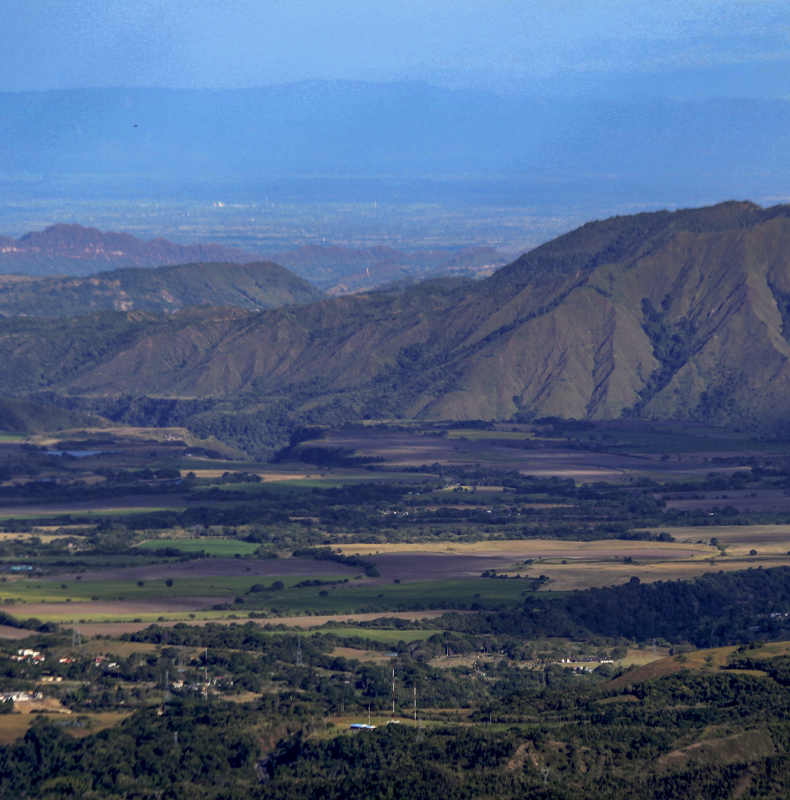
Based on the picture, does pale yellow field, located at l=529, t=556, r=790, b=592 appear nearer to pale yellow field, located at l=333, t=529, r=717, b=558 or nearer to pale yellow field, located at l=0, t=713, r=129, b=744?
pale yellow field, located at l=333, t=529, r=717, b=558

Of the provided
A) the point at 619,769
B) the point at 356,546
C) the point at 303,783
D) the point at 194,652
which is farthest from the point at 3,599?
the point at 619,769

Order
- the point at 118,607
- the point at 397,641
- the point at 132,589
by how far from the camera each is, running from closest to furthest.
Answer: the point at 397,641
the point at 118,607
the point at 132,589

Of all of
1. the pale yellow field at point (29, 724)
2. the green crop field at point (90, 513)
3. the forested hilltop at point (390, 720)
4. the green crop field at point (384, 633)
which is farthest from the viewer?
the green crop field at point (90, 513)

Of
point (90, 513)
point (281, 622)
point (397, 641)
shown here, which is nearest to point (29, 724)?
point (397, 641)

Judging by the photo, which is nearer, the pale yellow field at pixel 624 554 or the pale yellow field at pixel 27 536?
the pale yellow field at pixel 624 554

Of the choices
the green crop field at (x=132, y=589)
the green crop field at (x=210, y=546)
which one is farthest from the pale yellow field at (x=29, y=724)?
the green crop field at (x=210, y=546)

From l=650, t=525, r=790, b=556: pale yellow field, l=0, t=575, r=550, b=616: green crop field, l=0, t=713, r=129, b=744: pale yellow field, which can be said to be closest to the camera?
l=0, t=713, r=129, b=744: pale yellow field

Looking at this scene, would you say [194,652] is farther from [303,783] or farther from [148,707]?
[303,783]

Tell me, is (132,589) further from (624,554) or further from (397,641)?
(624,554)

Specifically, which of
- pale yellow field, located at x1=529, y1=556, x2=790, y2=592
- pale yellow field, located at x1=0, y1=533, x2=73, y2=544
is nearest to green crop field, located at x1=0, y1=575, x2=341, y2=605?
pale yellow field, located at x1=529, y1=556, x2=790, y2=592

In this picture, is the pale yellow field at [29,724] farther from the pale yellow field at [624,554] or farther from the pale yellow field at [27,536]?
the pale yellow field at [27,536]

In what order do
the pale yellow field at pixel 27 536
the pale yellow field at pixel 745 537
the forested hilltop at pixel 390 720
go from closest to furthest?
1. the forested hilltop at pixel 390 720
2. the pale yellow field at pixel 745 537
3. the pale yellow field at pixel 27 536
